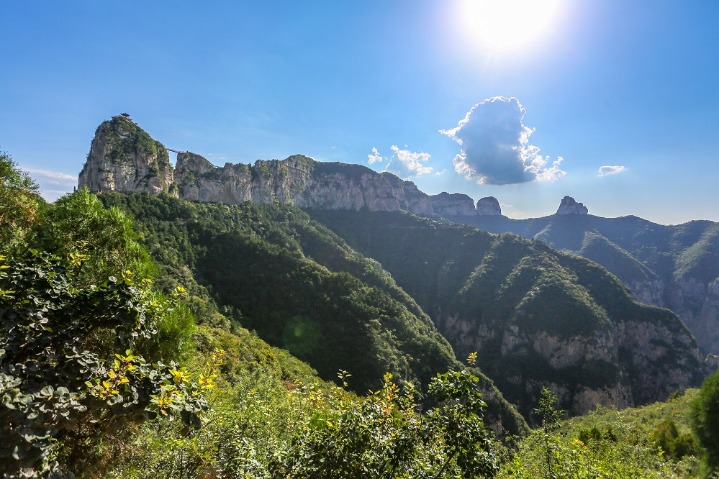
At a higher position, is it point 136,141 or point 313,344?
point 136,141

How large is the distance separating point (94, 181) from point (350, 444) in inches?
5415

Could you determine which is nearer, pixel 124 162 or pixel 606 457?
pixel 606 457

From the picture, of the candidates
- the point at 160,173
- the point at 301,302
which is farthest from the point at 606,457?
the point at 160,173

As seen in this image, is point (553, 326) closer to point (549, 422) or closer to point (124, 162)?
point (549, 422)

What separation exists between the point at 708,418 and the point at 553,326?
3857 inches

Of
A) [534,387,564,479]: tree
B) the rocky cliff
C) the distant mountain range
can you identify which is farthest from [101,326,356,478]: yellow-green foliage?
Answer: the rocky cliff

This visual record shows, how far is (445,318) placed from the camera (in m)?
143

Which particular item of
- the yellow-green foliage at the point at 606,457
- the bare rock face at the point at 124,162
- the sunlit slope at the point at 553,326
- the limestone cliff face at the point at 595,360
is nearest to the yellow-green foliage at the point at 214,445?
the yellow-green foliage at the point at 606,457

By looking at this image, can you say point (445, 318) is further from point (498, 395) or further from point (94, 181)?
point (94, 181)

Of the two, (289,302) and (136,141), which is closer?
(289,302)

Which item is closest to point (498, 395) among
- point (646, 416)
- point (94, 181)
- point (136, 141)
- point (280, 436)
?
point (646, 416)

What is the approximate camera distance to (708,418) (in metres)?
A: 25.7

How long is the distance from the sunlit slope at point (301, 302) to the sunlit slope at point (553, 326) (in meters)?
33.6

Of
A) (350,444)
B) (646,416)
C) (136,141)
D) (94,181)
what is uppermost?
(136,141)
